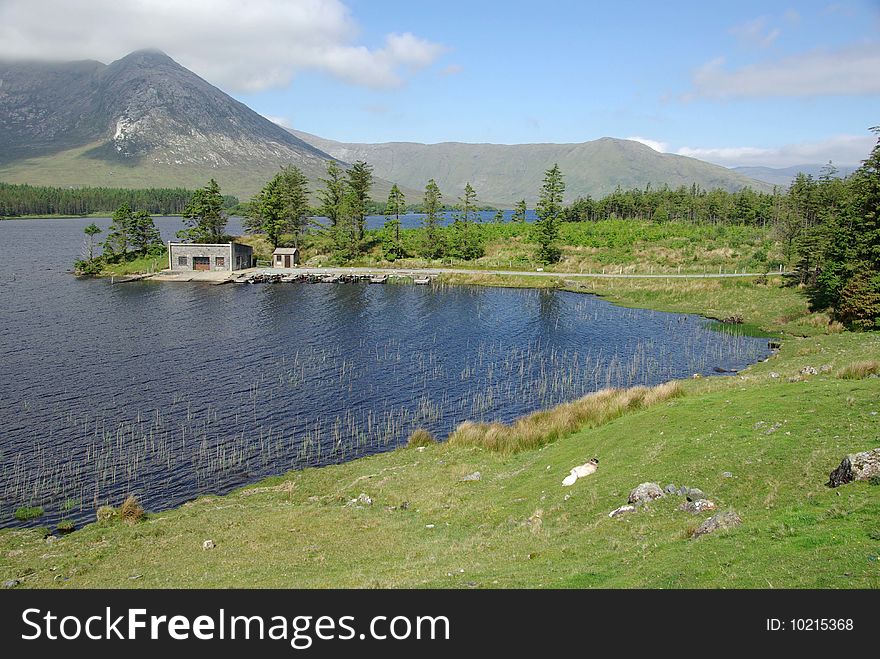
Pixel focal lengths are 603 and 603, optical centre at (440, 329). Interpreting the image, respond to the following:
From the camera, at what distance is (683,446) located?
22844 mm

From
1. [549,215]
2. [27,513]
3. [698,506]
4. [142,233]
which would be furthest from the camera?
[142,233]

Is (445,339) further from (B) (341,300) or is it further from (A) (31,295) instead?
(A) (31,295)

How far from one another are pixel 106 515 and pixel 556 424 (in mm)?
22370

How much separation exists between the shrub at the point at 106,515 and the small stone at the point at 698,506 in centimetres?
2342

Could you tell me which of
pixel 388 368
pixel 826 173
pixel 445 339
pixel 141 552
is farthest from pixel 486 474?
pixel 826 173

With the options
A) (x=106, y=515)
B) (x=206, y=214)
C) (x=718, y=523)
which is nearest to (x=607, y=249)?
(x=206, y=214)

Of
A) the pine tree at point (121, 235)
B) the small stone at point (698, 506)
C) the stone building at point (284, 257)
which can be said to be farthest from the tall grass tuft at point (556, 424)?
the pine tree at point (121, 235)

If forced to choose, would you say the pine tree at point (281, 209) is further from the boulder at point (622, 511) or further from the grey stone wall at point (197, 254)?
the boulder at point (622, 511)

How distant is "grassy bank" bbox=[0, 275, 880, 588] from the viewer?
13969mm

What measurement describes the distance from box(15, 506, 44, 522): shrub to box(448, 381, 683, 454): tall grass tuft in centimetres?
2034

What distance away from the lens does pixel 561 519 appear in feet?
66.2

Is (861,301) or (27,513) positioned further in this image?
(861,301)
